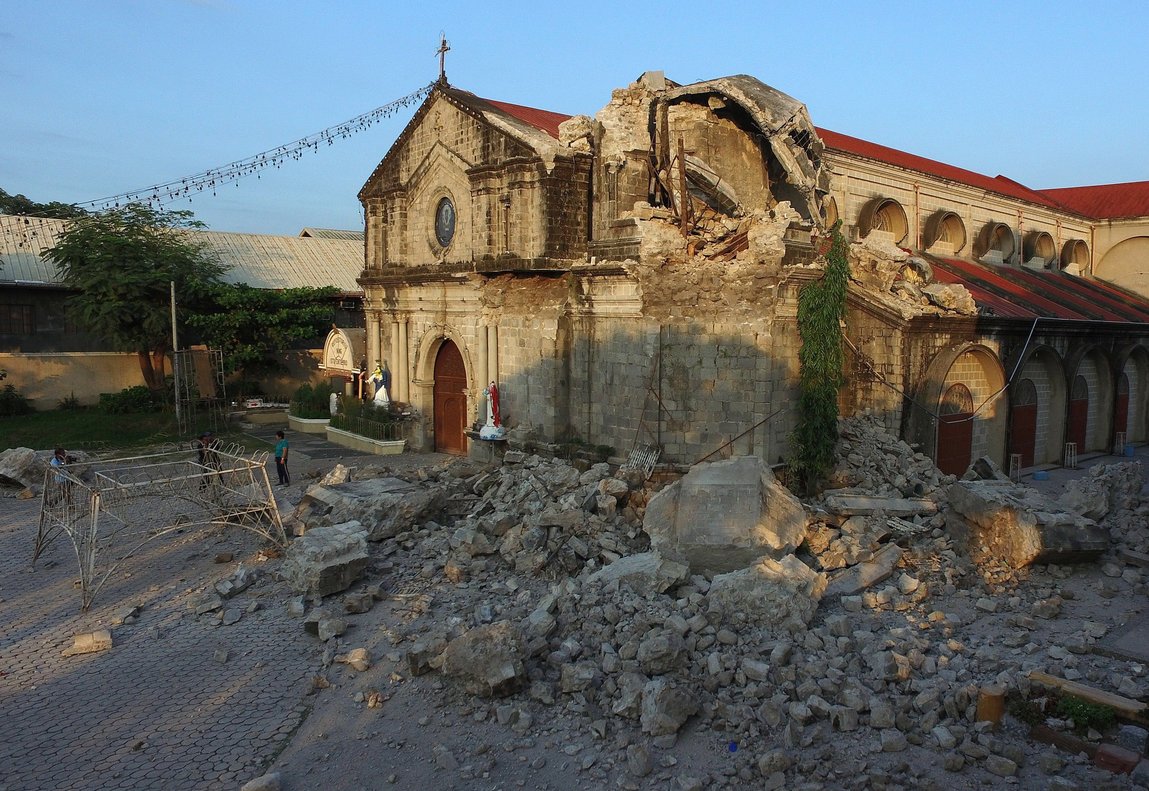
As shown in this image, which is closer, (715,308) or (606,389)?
(715,308)

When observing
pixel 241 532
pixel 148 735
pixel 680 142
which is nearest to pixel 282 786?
pixel 148 735

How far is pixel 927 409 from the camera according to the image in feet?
51.4

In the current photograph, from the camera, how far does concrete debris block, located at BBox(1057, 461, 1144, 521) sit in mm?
11633

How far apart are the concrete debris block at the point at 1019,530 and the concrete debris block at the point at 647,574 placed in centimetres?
412

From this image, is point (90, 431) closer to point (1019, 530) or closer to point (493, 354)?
point (493, 354)

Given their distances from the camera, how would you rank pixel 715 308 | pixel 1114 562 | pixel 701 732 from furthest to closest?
pixel 715 308
pixel 1114 562
pixel 701 732

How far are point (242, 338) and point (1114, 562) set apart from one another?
82.1 ft

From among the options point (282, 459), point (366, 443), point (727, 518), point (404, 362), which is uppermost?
A: point (404, 362)

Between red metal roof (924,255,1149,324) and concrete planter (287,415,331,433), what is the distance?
17107 mm

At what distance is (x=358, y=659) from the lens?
30.7ft

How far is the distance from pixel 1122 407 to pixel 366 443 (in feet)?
68.2

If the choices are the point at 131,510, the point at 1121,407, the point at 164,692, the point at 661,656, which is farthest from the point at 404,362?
the point at 1121,407

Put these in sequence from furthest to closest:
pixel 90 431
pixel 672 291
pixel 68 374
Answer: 1. pixel 68 374
2. pixel 90 431
3. pixel 672 291

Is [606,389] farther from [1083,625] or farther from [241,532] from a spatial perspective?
[1083,625]
